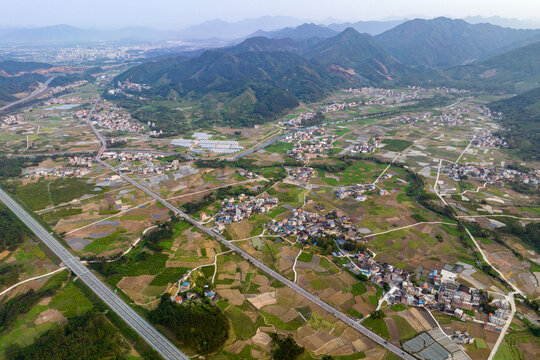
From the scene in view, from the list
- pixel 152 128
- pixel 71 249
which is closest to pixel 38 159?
pixel 152 128

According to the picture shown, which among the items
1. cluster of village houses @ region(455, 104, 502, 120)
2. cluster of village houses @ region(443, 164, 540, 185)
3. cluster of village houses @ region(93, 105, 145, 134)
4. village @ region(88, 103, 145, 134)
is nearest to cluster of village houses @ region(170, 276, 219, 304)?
cluster of village houses @ region(443, 164, 540, 185)

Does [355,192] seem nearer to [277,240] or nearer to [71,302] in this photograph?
[277,240]

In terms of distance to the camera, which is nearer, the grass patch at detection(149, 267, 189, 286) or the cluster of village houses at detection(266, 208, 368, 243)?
the grass patch at detection(149, 267, 189, 286)

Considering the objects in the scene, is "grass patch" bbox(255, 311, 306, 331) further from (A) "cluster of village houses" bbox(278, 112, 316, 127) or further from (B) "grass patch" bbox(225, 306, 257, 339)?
(A) "cluster of village houses" bbox(278, 112, 316, 127)

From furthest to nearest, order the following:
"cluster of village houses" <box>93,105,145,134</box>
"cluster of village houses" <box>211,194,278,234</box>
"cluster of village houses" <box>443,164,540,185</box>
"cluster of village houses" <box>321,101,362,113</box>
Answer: "cluster of village houses" <box>321,101,362,113</box> → "cluster of village houses" <box>93,105,145,134</box> → "cluster of village houses" <box>443,164,540,185</box> → "cluster of village houses" <box>211,194,278,234</box>

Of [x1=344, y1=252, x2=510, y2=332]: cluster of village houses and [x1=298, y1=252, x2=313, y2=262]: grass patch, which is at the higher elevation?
[x1=344, y1=252, x2=510, y2=332]: cluster of village houses

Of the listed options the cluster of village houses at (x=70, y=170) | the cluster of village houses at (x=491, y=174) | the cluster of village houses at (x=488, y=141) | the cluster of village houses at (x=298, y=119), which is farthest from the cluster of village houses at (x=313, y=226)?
the cluster of village houses at (x=298, y=119)
